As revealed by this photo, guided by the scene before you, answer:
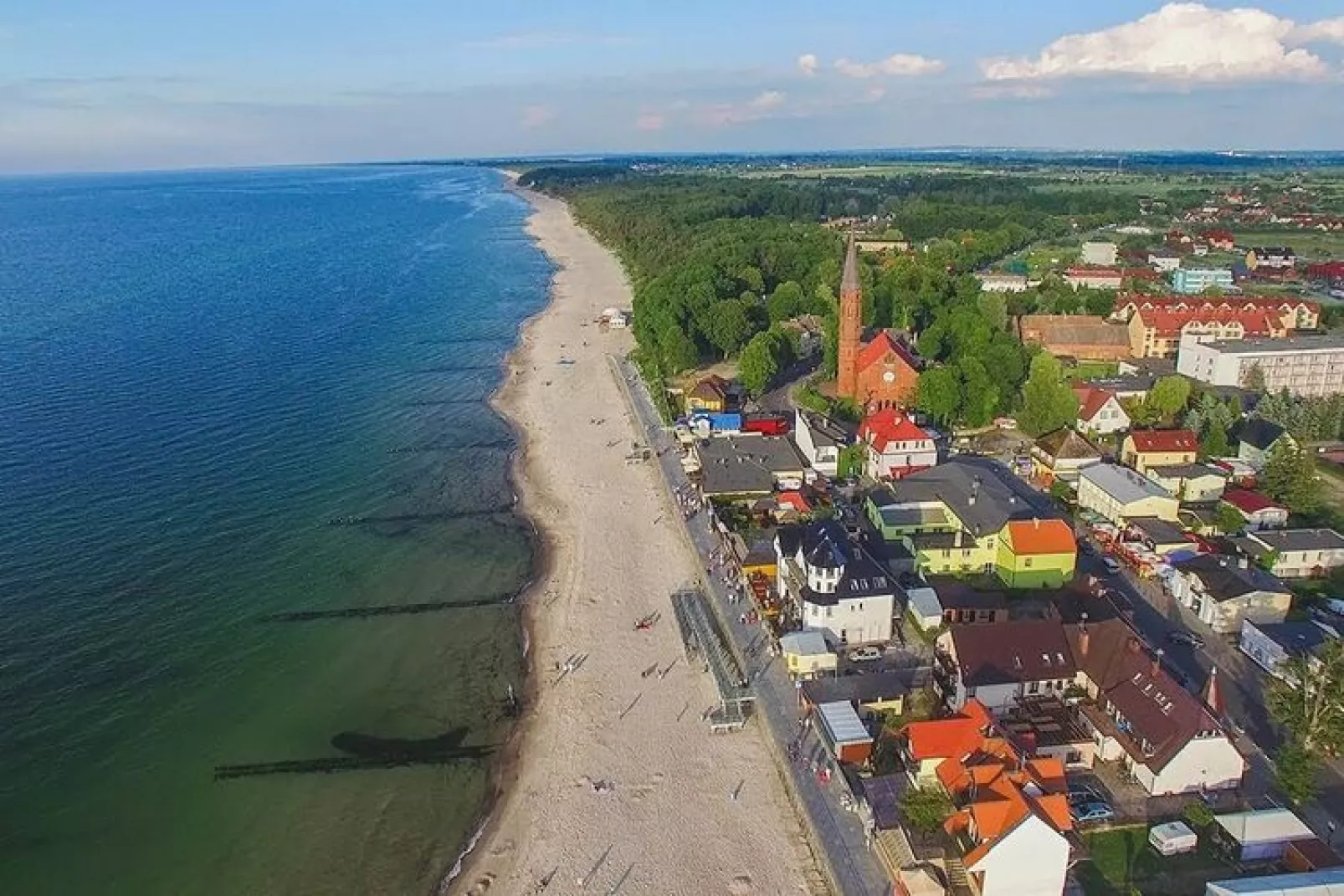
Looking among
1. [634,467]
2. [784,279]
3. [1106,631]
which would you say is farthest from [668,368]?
[1106,631]

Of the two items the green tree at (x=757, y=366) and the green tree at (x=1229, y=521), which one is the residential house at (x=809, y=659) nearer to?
the green tree at (x=1229, y=521)

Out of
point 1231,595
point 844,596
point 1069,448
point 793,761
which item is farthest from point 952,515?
point 793,761

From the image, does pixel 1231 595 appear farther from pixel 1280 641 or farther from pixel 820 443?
pixel 820 443

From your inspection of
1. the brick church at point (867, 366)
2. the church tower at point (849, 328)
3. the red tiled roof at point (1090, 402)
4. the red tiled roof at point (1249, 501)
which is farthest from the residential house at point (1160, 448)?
the church tower at point (849, 328)

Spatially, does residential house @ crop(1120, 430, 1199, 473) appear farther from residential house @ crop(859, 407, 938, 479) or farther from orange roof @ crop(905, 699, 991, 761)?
orange roof @ crop(905, 699, 991, 761)

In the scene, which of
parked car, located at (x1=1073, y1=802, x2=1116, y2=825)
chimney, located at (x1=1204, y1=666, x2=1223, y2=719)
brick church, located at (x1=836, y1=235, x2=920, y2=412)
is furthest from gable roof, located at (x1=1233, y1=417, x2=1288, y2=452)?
parked car, located at (x1=1073, y1=802, x2=1116, y2=825)
